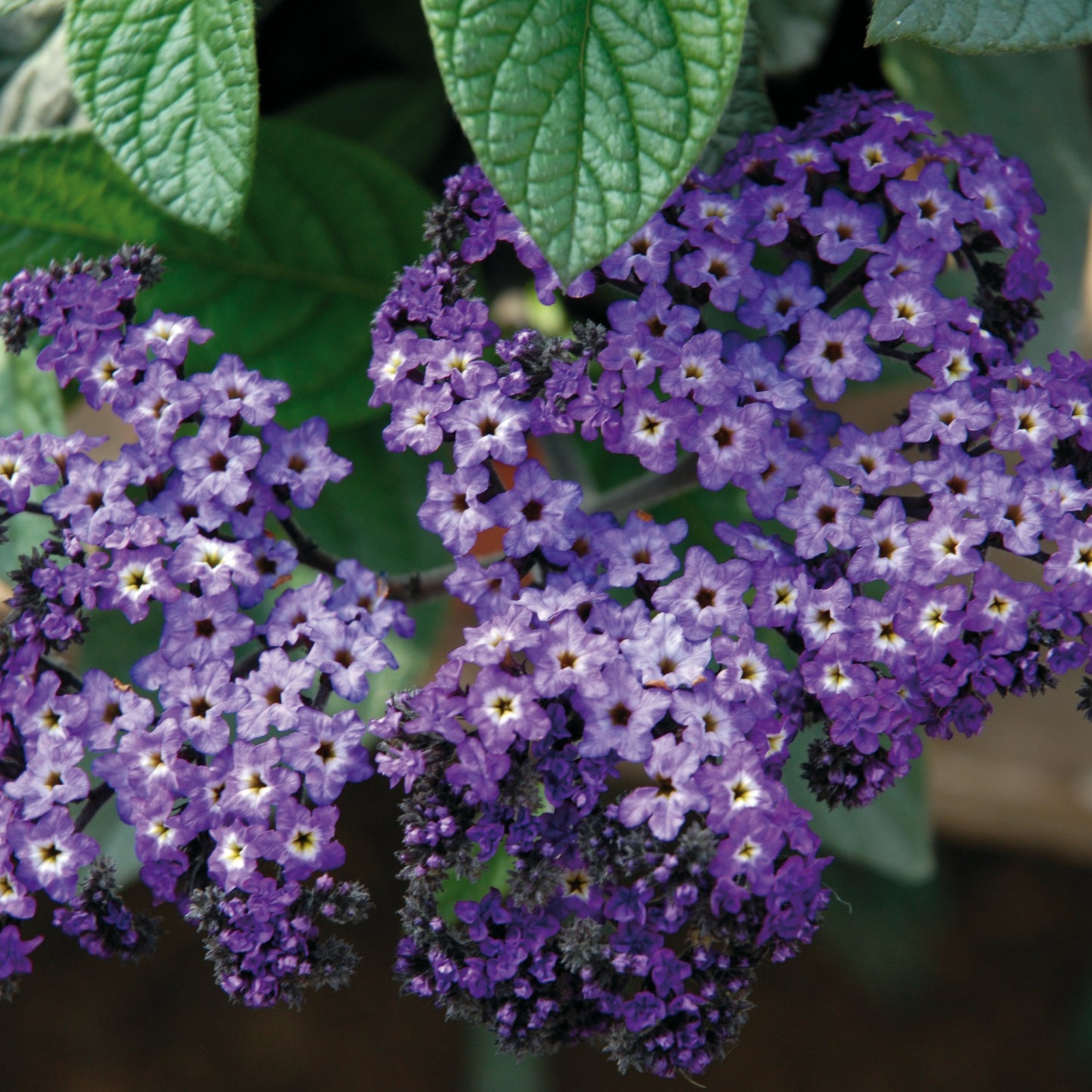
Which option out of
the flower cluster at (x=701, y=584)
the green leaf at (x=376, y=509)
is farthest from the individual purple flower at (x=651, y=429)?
the green leaf at (x=376, y=509)

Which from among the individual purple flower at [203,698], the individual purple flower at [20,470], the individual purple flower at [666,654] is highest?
the individual purple flower at [20,470]

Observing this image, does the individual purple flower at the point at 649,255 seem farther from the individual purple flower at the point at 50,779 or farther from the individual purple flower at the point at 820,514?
the individual purple flower at the point at 50,779

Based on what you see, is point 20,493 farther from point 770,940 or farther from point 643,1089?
point 643,1089

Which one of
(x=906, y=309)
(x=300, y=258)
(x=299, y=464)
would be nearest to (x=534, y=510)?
(x=299, y=464)

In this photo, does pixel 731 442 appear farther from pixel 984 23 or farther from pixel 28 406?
pixel 28 406

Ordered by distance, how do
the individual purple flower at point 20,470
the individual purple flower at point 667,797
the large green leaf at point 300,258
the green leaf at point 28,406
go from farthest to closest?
the large green leaf at point 300,258 < the green leaf at point 28,406 < the individual purple flower at point 20,470 < the individual purple flower at point 667,797

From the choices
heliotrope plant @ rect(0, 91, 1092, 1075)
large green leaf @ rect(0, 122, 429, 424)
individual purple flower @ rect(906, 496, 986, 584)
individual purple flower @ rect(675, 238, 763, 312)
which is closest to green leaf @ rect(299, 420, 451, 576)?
large green leaf @ rect(0, 122, 429, 424)

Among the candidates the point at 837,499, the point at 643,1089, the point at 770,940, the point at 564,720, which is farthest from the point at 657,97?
the point at 643,1089
